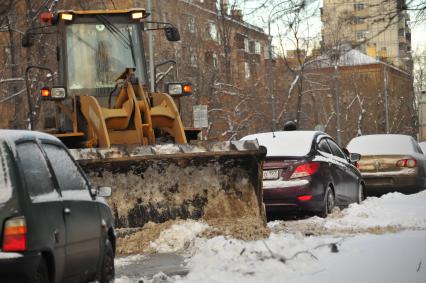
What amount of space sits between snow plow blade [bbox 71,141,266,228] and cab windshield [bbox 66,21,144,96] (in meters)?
2.52

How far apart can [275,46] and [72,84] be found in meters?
34.0

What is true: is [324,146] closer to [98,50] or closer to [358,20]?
[98,50]

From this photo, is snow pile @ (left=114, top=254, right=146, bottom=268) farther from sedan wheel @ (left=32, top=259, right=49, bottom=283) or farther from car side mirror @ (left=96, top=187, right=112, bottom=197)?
sedan wheel @ (left=32, top=259, right=49, bottom=283)

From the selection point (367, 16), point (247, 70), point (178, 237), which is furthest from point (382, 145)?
point (247, 70)

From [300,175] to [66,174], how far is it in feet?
24.7

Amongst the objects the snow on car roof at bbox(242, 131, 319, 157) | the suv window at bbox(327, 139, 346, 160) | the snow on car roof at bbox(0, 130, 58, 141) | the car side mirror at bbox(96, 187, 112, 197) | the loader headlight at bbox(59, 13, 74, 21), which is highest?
the loader headlight at bbox(59, 13, 74, 21)

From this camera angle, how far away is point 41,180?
22.5 ft

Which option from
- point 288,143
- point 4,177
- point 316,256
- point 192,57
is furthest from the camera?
point 192,57

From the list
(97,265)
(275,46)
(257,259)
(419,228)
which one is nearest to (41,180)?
(97,265)

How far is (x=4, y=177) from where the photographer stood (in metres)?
6.37

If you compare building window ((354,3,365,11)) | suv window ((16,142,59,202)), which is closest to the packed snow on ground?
suv window ((16,142,59,202))

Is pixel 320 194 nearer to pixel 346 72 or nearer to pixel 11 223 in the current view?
pixel 11 223

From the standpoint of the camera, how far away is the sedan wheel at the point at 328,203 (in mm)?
15062

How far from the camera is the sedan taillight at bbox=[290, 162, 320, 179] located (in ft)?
48.4
